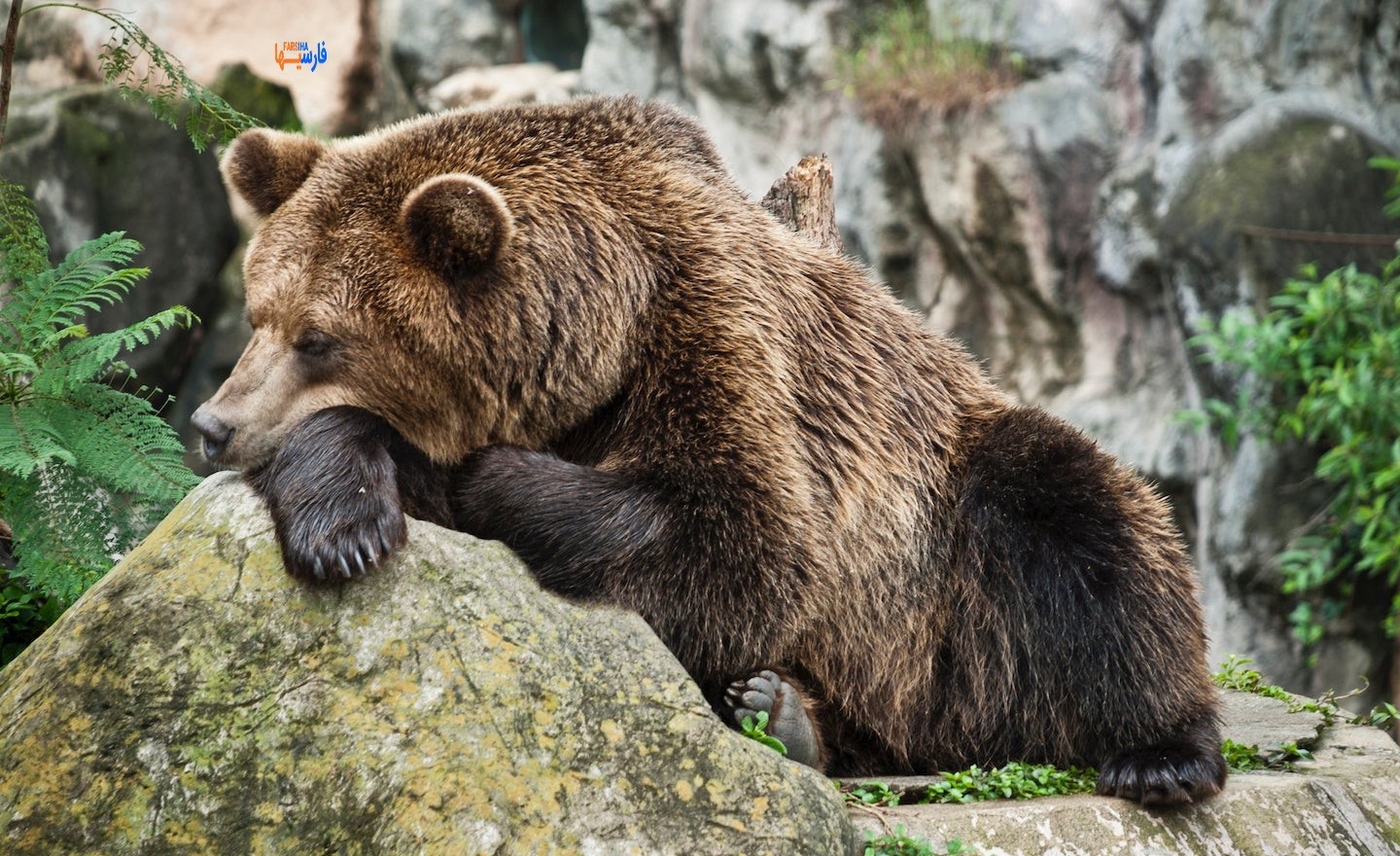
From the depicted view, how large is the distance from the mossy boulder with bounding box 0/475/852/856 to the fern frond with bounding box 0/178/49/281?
5.49ft

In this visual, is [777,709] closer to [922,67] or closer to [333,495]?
→ [333,495]

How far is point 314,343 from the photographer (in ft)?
12.7

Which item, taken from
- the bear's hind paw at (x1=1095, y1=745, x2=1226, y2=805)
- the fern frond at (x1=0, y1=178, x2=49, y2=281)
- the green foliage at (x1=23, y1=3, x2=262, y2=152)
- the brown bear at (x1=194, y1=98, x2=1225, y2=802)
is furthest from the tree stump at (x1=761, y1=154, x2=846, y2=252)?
the fern frond at (x1=0, y1=178, x2=49, y2=281)

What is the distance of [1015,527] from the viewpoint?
14.8 feet

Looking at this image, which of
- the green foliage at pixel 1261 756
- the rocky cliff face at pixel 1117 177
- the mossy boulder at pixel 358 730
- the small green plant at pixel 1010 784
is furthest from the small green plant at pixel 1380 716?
the rocky cliff face at pixel 1117 177

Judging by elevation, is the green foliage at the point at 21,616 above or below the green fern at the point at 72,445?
below

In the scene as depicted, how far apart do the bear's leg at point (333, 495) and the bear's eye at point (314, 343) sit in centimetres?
22

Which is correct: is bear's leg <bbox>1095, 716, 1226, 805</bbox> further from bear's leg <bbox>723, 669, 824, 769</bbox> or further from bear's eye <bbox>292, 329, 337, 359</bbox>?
bear's eye <bbox>292, 329, 337, 359</bbox>

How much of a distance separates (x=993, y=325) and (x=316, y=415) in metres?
9.79

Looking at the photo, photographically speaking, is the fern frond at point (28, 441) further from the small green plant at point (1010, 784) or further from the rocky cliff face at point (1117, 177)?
the rocky cliff face at point (1117, 177)

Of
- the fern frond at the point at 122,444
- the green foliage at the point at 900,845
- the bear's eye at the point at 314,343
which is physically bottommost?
the green foliage at the point at 900,845

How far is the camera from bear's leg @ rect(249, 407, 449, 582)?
326cm

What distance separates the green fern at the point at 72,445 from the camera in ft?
13.5

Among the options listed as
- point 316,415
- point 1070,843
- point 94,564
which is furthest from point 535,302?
point 1070,843
